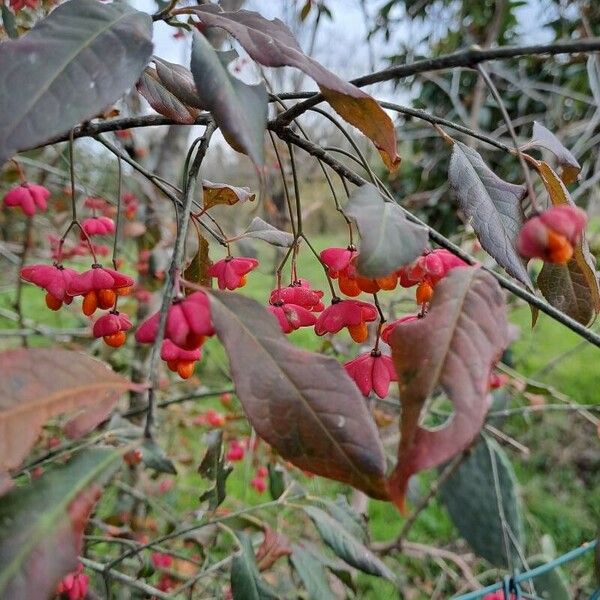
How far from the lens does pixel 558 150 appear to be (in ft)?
2.22

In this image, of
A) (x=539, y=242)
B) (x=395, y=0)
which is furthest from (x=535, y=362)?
(x=539, y=242)

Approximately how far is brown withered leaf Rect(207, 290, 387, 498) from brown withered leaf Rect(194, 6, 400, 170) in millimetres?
199

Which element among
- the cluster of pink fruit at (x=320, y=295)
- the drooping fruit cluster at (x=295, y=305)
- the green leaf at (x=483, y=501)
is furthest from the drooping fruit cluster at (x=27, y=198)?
the green leaf at (x=483, y=501)

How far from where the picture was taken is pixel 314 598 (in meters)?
0.97

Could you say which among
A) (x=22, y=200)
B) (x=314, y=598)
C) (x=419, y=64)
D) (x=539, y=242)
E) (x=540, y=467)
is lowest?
(x=540, y=467)

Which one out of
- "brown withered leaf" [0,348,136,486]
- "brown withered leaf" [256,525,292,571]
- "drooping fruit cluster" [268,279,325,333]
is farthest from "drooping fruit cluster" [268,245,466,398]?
"brown withered leaf" [256,525,292,571]

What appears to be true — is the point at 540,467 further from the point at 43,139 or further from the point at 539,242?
the point at 43,139

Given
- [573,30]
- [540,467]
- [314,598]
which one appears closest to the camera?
[314,598]

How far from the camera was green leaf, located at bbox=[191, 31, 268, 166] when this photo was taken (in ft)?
1.36

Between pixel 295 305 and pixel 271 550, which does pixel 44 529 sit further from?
pixel 271 550

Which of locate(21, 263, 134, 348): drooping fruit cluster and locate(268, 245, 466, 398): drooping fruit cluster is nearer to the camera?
locate(268, 245, 466, 398): drooping fruit cluster

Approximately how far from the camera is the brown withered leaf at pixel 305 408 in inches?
14.7

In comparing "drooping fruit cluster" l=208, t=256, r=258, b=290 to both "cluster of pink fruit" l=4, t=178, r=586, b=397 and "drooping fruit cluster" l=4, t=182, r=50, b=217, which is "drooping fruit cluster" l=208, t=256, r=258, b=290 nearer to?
"cluster of pink fruit" l=4, t=178, r=586, b=397

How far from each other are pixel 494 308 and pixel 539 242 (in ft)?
0.19
